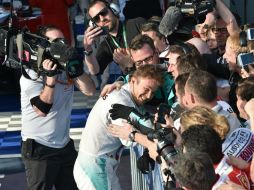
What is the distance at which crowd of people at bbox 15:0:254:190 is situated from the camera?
3787 mm

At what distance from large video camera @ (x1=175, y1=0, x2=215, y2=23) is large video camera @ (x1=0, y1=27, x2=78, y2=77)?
1.74m

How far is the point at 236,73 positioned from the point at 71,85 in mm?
1463

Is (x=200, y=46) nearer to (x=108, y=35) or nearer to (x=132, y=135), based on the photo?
(x=108, y=35)

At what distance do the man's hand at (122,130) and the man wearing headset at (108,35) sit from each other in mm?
1328

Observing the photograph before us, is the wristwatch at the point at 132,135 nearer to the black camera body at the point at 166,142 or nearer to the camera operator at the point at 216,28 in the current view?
the black camera body at the point at 166,142

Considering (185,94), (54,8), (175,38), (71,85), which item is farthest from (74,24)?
(185,94)

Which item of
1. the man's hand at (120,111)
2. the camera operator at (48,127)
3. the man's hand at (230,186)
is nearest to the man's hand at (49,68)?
the camera operator at (48,127)

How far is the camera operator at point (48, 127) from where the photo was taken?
5.37 metres

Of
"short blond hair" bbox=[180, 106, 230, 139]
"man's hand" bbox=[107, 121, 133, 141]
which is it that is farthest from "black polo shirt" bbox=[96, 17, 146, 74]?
"short blond hair" bbox=[180, 106, 230, 139]

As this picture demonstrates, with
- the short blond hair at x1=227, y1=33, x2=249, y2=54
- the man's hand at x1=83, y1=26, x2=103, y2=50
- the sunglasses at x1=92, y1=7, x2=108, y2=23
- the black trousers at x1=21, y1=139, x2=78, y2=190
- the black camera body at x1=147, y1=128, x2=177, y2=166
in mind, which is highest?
the sunglasses at x1=92, y1=7, x2=108, y2=23

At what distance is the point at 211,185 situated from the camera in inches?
131

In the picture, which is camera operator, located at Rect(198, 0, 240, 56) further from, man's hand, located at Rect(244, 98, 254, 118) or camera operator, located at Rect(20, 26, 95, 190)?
man's hand, located at Rect(244, 98, 254, 118)

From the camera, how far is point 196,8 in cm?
630

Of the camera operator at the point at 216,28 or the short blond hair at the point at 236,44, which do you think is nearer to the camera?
the short blond hair at the point at 236,44
